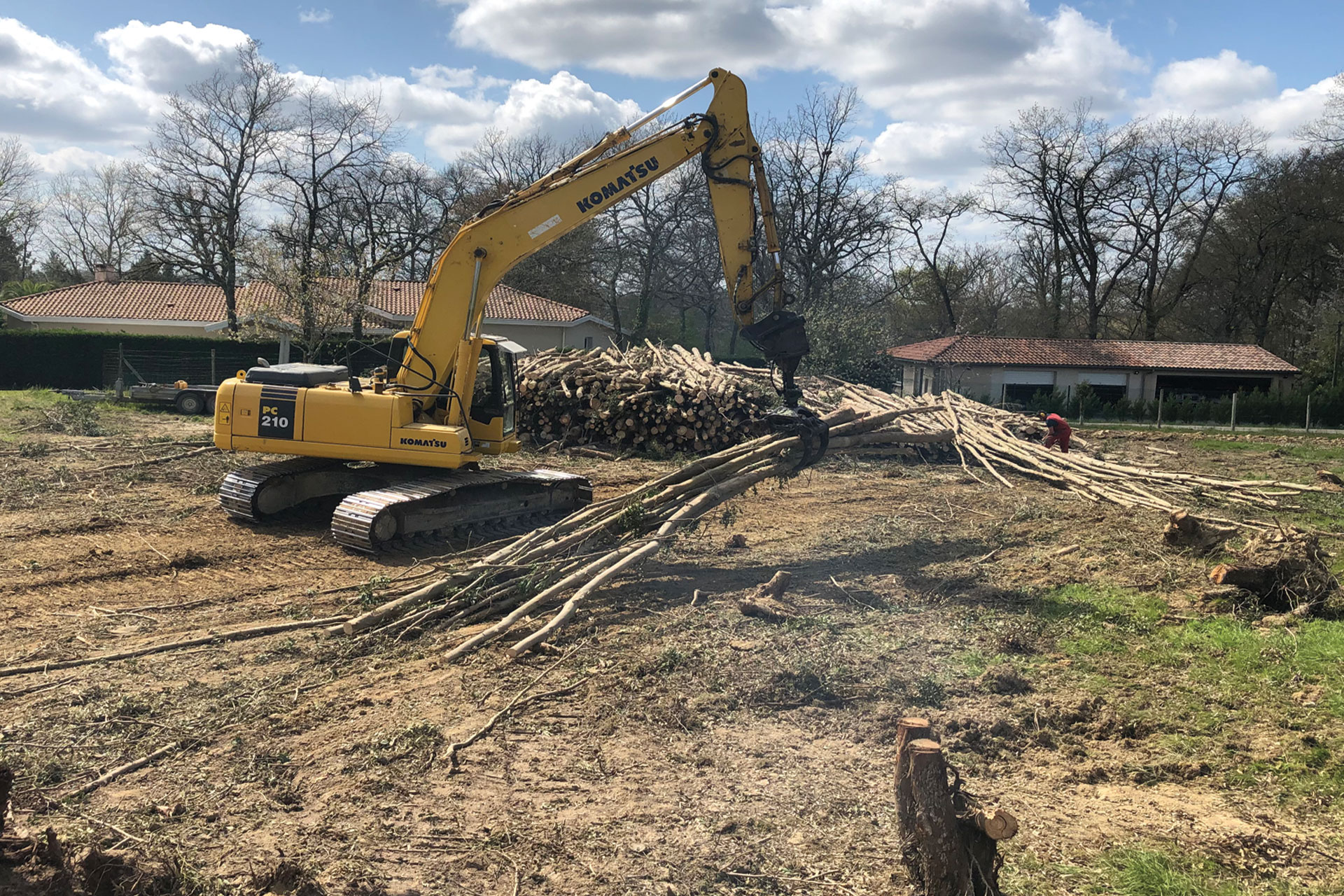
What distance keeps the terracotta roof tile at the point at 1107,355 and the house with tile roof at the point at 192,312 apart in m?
14.2

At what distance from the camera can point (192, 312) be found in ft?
129

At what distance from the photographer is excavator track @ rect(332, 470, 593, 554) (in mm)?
9062

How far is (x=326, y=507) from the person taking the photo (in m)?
11.2

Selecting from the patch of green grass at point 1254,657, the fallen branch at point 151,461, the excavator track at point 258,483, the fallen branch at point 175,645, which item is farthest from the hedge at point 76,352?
the patch of green grass at point 1254,657

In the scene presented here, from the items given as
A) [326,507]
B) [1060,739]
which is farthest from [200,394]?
[1060,739]

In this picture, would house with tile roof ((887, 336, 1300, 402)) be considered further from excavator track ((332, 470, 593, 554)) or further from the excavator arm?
the excavator arm

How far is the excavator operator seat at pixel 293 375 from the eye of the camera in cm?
1003

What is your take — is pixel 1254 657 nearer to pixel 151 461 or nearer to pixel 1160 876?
pixel 1160 876

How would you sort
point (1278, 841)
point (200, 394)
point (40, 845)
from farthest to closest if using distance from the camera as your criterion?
point (200, 394) < point (1278, 841) < point (40, 845)

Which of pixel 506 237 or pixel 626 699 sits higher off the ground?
pixel 506 237

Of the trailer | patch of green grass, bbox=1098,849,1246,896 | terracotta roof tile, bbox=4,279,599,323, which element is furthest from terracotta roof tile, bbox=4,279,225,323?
patch of green grass, bbox=1098,849,1246,896

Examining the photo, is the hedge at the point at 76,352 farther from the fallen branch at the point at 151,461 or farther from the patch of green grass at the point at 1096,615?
the patch of green grass at the point at 1096,615

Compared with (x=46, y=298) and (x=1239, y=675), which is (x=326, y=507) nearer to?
(x=1239, y=675)

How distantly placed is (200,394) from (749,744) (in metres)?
22.6
